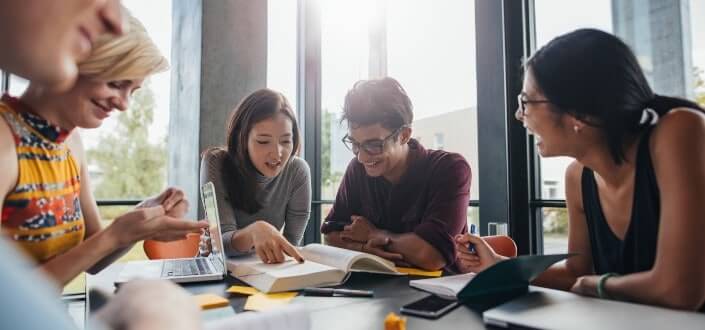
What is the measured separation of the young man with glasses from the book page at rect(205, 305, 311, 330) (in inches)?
40.7

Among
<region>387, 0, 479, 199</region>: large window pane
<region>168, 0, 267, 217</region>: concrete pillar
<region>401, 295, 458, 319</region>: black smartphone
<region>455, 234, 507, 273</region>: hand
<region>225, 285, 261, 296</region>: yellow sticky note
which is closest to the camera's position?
<region>401, 295, 458, 319</region>: black smartphone

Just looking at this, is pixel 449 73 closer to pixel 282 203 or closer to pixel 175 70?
pixel 282 203

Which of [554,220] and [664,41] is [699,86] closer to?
[664,41]

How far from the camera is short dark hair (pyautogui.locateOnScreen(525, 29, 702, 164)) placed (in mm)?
1239

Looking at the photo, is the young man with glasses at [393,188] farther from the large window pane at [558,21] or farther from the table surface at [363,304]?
the large window pane at [558,21]

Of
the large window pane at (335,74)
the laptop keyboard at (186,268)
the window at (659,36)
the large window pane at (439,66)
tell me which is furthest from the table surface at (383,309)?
the large window pane at (335,74)

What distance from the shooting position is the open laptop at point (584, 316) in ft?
2.57

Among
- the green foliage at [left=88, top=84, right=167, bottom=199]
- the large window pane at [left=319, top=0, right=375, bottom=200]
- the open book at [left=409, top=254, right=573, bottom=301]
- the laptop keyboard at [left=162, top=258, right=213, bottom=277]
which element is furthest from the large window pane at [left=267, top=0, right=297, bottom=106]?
the open book at [left=409, top=254, right=573, bottom=301]

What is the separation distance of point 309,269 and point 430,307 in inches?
16.6

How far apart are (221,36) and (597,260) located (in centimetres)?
344

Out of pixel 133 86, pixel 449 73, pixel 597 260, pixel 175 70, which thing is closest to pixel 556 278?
pixel 597 260

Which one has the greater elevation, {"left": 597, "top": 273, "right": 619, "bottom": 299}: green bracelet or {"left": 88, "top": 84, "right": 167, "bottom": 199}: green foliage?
{"left": 88, "top": 84, "right": 167, "bottom": 199}: green foliage

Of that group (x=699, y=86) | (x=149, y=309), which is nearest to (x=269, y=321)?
(x=149, y=309)

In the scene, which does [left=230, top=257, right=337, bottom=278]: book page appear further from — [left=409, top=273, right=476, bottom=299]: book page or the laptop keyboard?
[left=409, top=273, right=476, bottom=299]: book page
